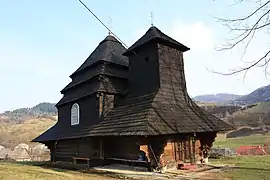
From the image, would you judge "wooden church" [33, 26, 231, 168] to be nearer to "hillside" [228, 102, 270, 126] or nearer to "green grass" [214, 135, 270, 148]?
"green grass" [214, 135, 270, 148]

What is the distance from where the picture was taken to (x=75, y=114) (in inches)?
713

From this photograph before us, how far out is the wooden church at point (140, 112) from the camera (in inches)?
469

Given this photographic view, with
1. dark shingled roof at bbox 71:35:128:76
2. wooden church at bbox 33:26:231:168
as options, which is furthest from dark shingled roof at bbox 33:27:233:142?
dark shingled roof at bbox 71:35:128:76

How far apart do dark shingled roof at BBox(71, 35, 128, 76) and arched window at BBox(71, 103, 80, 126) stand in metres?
2.96

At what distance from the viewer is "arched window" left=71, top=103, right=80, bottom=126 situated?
1772 centimetres

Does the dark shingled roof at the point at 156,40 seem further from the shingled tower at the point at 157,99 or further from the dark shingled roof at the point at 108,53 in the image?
the dark shingled roof at the point at 108,53

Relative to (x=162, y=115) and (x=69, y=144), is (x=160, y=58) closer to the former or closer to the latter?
(x=162, y=115)

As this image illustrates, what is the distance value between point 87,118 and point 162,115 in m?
6.11

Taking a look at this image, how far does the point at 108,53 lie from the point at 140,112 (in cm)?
724

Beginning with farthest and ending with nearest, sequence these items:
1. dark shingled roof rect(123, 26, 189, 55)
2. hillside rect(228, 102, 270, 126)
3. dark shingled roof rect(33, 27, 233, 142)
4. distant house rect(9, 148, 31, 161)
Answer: hillside rect(228, 102, 270, 126) → distant house rect(9, 148, 31, 161) → dark shingled roof rect(123, 26, 189, 55) → dark shingled roof rect(33, 27, 233, 142)

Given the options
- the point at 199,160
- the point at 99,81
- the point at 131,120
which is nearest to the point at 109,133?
the point at 131,120

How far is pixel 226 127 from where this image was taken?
1438 cm

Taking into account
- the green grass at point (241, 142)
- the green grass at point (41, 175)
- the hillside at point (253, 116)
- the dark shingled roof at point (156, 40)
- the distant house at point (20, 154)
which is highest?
the dark shingled roof at point (156, 40)

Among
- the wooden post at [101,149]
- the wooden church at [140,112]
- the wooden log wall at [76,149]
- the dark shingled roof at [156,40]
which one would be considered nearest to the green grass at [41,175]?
the wooden church at [140,112]
